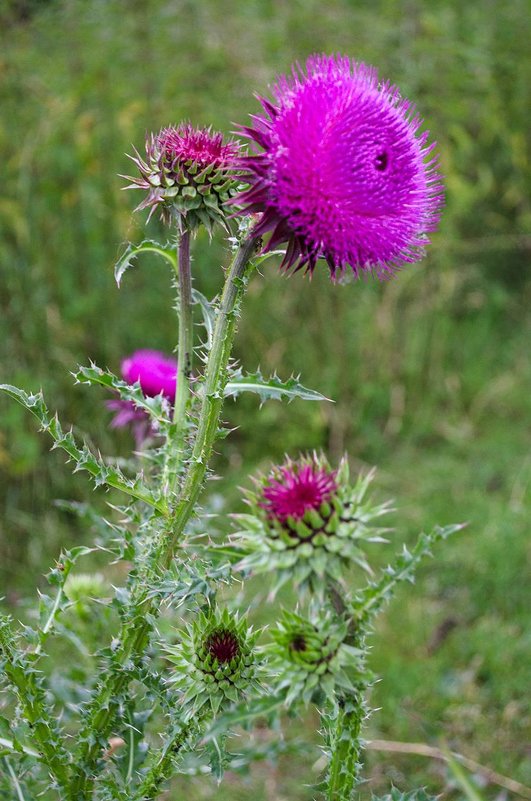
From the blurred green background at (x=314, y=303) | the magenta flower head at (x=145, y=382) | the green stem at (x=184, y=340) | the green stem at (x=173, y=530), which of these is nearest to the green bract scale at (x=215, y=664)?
the green stem at (x=173, y=530)

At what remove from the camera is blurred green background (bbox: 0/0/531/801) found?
3.94 meters

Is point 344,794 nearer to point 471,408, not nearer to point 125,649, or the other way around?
point 125,649

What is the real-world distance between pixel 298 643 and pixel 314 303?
156 inches

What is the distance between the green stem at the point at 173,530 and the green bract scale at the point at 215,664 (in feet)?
0.36

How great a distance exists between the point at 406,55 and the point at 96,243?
2098mm

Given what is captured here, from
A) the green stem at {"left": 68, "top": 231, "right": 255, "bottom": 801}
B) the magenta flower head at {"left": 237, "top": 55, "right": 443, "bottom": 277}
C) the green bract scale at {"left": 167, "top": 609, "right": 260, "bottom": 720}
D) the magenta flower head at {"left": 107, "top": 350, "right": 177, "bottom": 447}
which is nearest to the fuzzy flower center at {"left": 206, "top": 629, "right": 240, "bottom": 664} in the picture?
the green bract scale at {"left": 167, "top": 609, "right": 260, "bottom": 720}

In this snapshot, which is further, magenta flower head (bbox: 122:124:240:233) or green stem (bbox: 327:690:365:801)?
magenta flower head (bbox: 122:124:240:233)

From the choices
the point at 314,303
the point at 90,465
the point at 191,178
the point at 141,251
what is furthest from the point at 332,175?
the point at 314,303

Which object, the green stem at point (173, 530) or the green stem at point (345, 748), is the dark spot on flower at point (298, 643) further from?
the green stem at point (173, 530)

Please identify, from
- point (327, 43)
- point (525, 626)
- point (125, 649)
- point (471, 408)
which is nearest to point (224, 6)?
point (327, 43)

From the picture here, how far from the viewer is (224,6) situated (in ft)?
17.4

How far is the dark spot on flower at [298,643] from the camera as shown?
135 cm

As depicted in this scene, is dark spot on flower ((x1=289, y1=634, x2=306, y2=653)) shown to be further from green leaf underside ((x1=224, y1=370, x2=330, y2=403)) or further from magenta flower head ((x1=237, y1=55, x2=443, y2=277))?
magenta flower head ((x1=237, y1=55, x2=443, y2=277))

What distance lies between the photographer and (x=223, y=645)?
1530 millimetres
